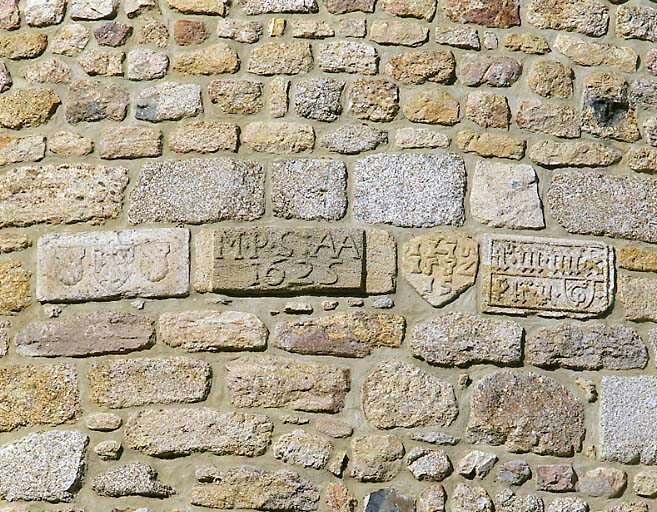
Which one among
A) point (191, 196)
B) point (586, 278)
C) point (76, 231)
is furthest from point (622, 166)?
point (76, 231)

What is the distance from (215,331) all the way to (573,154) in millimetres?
1344

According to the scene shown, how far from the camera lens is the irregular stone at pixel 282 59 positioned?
3764 mm

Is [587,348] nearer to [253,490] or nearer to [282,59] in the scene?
[253,490]

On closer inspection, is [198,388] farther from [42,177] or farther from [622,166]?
[622,166]

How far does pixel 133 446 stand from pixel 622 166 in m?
1.88

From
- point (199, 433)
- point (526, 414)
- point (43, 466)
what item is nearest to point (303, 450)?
point (199, 433)

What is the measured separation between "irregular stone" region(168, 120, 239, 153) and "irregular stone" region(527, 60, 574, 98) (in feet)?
3.38

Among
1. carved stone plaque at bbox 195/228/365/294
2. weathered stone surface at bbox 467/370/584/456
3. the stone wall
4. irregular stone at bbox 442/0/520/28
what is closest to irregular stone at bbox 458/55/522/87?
the stone wall

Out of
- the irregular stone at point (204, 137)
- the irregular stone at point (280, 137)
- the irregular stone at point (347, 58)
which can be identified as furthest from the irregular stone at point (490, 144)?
the irregular stone at point (204, 137)

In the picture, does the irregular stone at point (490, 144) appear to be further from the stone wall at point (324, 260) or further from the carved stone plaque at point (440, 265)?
the carved stone plaque at point (440, 265)

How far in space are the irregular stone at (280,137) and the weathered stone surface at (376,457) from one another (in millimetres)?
965

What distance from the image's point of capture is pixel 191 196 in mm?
3674

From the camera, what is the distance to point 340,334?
3.56 m

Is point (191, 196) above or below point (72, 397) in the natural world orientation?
above
